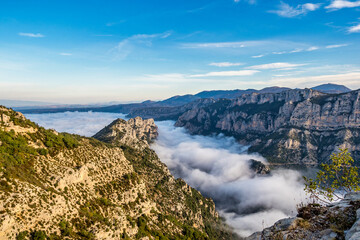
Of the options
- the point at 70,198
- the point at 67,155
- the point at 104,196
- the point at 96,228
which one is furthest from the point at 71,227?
the point at 67,155

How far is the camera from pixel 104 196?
69.4 meters

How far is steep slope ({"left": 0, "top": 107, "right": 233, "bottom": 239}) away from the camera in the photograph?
40562 mm

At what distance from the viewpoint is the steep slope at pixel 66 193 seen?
4056cm

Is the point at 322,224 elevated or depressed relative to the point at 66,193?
elevated

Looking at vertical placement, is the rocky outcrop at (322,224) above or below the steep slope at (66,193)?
above

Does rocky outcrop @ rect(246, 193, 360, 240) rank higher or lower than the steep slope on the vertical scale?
higher

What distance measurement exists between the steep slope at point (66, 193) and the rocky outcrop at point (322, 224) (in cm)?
4514

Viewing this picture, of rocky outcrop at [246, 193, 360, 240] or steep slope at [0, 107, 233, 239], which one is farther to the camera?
steep slope at [0, 107, 233, 239]

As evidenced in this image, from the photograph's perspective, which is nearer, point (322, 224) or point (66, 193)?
point (322, 224)

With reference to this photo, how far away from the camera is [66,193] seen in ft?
183

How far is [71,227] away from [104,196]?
23.1 meters

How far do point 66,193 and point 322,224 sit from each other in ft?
202

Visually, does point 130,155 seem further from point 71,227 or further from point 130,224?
point 71,227

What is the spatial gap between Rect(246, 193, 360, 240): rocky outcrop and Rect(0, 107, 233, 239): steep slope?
148 ft
